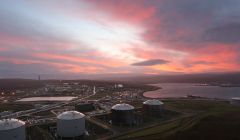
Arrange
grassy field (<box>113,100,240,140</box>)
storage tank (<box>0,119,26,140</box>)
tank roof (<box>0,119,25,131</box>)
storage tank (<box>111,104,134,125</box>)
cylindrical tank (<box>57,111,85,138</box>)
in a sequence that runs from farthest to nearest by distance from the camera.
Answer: storage tank (<box>111,104,134,125</box>) → cylindrical tank (<box>57,111,85,138</box>) → grassy field (<box>113,100,240,140</box>) → tank roof (<box>0,119,25,131</box>) → storage tank (<box>0,119,26,140</box>)

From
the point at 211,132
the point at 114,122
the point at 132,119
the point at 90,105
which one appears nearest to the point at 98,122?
the point at 114,122

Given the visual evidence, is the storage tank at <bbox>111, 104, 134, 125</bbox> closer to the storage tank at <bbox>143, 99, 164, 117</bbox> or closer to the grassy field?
the grassy field

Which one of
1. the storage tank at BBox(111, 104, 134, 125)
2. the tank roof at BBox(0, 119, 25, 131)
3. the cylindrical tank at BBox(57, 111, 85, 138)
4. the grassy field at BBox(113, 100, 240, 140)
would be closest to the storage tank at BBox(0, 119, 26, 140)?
the tank roof at BBox(0, 119, 25, 131)

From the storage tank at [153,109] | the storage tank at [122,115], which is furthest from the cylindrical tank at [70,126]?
the storage tank at [153,109]

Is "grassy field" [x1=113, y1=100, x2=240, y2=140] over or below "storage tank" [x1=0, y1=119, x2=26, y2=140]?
below

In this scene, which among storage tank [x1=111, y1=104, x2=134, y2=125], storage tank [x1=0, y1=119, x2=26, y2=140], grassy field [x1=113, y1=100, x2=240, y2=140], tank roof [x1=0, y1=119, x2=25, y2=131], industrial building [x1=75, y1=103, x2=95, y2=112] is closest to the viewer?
storage tank [x1=0, y1=119, x2=26, y2=140]

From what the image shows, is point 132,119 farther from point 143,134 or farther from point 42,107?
point 42,107

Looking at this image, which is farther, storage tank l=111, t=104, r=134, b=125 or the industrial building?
the industrial building
